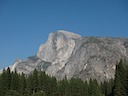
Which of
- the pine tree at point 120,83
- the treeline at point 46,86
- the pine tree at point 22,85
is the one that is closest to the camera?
the pine tree at point 120,83

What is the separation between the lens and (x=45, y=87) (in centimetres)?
15962

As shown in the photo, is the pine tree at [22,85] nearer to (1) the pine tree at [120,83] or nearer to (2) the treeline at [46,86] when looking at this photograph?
(2) the treeline at [46,86]

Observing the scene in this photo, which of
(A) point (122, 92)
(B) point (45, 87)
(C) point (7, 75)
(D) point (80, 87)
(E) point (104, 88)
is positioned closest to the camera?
(A) point (122, 92)

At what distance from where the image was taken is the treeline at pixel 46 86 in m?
131

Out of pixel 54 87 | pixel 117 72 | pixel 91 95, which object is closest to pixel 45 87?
pixel 54 87

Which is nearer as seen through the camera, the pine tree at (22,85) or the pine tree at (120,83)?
the pine tree at (120,83)

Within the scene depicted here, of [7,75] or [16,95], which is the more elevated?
[7,75]

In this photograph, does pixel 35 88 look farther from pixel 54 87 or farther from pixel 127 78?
pixel 127 78

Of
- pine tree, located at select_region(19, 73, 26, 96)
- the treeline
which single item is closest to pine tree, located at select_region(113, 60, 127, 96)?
the treeline

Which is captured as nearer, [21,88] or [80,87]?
[21,88]

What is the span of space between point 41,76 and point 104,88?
56.1m

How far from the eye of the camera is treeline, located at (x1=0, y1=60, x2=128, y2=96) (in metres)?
131

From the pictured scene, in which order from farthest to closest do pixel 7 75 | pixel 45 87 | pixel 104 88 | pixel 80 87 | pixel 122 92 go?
pixel 104 88
pixel 80 87
pixel 45 87
pixel 7 75
pixel 122 92

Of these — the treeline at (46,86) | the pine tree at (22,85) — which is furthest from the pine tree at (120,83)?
the pine tree at (22,85)
